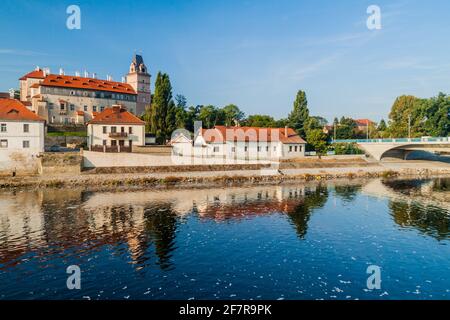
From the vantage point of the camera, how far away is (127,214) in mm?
30734

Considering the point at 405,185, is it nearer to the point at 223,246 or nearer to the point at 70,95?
the point at 223,246

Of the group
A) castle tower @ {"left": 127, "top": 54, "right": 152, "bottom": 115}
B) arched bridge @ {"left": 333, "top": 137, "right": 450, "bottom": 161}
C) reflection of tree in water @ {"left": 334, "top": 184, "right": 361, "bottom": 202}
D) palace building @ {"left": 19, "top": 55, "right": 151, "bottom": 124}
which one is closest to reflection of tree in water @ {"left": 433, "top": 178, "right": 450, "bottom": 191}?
arched bridge @ {"left": 333, "top": 137, "right": 450, "bottom": 161}

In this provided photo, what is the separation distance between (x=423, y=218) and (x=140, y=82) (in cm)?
9075

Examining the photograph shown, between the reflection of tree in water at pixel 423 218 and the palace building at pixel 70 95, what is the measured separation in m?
68.9

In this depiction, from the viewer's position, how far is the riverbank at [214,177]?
44.8 m

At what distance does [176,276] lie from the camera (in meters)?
17.5

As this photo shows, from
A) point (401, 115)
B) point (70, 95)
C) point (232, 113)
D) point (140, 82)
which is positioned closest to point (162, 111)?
point (70, 95)

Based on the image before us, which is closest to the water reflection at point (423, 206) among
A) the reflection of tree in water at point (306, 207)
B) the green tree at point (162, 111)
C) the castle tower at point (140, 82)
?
the reflection of tree in water at point (306, 207)

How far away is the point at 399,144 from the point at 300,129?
22.1 metres

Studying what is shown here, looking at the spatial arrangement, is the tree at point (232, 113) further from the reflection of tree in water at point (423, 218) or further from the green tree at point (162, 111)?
the reflection of tree in water at point (423, 218)

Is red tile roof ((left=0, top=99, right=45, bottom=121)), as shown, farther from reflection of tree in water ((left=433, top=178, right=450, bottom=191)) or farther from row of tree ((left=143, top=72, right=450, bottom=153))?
reflection of tree in water ((left=433, top=178, right=450, bottom=191))
